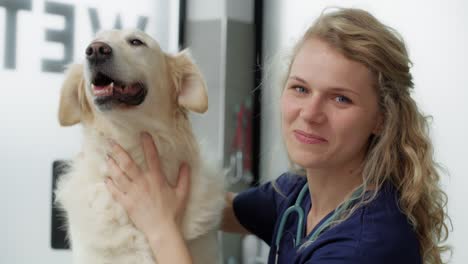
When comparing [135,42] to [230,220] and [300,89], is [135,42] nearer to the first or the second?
[300,89]

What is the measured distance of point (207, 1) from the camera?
2764 mm

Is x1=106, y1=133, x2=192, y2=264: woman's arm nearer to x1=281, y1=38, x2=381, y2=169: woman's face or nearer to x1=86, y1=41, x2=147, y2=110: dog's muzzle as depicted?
x1=86, y1=41, x2=147, y2=110: dog's muzzle

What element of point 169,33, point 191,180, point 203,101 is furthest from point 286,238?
point 169,33

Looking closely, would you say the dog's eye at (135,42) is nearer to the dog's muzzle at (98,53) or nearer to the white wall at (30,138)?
the dog's muzzle at (98,53)

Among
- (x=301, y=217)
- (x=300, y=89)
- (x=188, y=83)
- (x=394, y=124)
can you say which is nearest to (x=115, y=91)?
(x=188, y=83)

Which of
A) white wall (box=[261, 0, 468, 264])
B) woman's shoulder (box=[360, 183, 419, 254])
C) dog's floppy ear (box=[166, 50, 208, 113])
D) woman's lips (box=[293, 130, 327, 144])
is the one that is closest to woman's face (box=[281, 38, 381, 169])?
woman's lips (box=[293, 130, 327, 144])

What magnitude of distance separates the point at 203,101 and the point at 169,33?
4.86 ft

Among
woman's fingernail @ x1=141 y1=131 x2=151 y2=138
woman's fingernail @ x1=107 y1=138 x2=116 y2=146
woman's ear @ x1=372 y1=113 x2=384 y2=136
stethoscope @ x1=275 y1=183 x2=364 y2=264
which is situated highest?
woman's ear @ x1=372 y1=113 x2=384 y2=136

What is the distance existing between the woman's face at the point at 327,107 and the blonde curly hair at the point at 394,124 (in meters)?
0.03

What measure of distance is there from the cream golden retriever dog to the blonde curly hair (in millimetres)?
404

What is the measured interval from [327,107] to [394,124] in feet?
0.56

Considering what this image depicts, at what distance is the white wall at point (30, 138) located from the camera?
7.14ft

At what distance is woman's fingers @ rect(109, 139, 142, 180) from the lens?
1300 millimetres

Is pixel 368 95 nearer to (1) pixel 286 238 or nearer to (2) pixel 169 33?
(1) pixel 286 238
